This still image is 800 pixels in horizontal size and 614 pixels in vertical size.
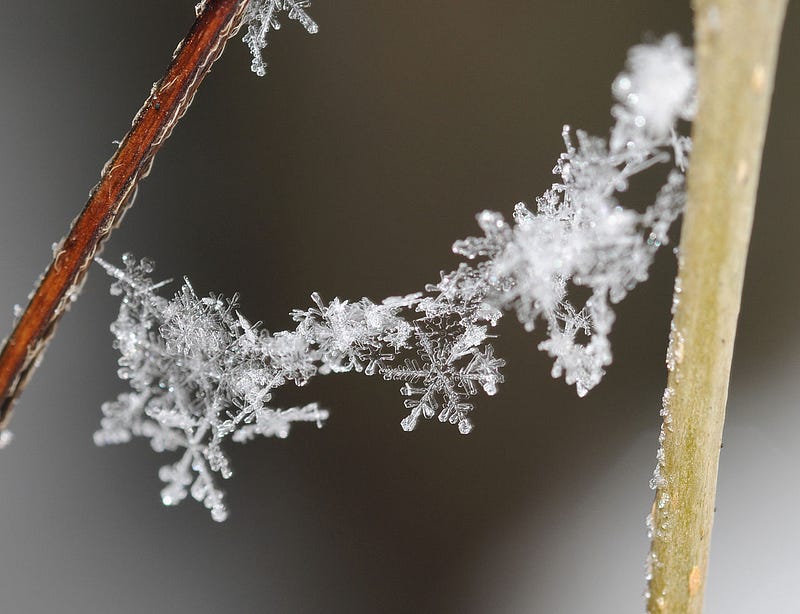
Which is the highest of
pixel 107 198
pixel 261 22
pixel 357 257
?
pixel 357 257

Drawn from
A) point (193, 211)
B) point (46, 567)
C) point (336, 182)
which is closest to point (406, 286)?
point (336, 182)

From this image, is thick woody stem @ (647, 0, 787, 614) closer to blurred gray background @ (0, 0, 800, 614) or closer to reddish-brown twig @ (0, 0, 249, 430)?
reddish-brown twig @ (0, 0, 249, 430)

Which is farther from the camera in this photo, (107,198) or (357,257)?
(357,257)

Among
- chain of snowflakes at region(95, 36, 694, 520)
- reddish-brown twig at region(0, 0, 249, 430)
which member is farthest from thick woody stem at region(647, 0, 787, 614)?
reddish-brown twig at region(0, 0, 249, 430)

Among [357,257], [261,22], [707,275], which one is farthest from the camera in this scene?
[357,257]

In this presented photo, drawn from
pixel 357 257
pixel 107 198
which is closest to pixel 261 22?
pixel 107 198

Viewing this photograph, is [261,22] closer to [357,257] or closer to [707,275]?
[707,275]
